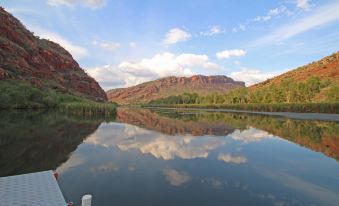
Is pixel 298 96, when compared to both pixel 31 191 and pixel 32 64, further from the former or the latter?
pixel 31 191

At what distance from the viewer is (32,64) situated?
265 feet

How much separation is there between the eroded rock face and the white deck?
58878 millimetres

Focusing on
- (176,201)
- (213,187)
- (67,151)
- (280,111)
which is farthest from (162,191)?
(280,111)

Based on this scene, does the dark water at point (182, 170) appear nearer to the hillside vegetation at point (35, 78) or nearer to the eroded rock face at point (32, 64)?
the hillside vegetation at point (35, 78)

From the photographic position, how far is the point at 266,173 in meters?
11.8

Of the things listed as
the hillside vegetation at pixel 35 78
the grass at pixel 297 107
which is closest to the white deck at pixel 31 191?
the hillside vegetation at pixel 35 78

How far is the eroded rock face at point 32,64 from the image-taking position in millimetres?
66787

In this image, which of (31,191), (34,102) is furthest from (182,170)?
(34,102)

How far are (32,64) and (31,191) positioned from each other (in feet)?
280

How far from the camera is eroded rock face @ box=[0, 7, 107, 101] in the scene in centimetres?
6679

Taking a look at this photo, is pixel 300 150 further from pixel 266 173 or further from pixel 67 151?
pixel 67 151

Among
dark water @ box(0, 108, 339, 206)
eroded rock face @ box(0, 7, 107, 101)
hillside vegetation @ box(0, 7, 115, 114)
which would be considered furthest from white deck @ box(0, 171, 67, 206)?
eroded rock face @ box(0, 7, 107, 101)

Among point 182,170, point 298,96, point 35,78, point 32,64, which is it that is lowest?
point 182,170

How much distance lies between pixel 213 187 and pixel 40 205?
592cm
